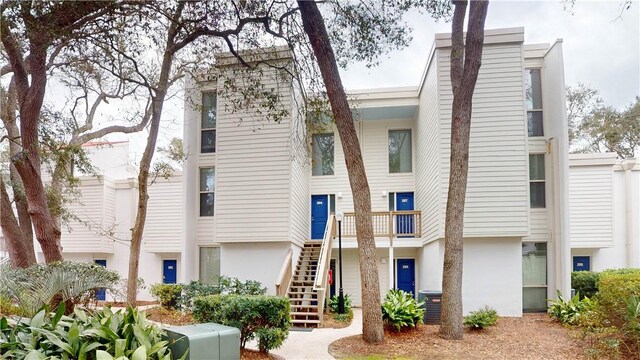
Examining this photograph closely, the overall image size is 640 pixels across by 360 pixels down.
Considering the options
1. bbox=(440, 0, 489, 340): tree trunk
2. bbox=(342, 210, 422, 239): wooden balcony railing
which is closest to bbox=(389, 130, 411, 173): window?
bbox=(342, 210, 422, 239): wooden balcony railing

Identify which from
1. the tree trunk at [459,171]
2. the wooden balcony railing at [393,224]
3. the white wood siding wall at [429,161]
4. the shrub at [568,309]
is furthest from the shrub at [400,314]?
the wooden balcony railing at [393,224]

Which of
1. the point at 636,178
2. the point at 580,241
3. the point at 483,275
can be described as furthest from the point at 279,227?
the point at 636,178

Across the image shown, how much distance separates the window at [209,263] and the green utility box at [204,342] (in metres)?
8.77

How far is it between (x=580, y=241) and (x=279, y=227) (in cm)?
1101

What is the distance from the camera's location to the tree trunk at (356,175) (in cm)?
807

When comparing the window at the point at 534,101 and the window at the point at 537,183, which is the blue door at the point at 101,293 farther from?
the window at the point at 534,101

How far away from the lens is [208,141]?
14.0 m

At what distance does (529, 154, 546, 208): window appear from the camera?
40.9ft

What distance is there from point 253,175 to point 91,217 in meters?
8.71

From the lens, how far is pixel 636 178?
16141mm

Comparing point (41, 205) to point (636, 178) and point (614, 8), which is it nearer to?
point (614, 8)

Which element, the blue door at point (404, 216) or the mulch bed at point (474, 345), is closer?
the mulch bed at point (474, 345)

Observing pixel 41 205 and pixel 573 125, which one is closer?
pixel 41 205

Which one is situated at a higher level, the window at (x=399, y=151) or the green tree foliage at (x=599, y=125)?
the green tree foliage at (x=599, y=125)
